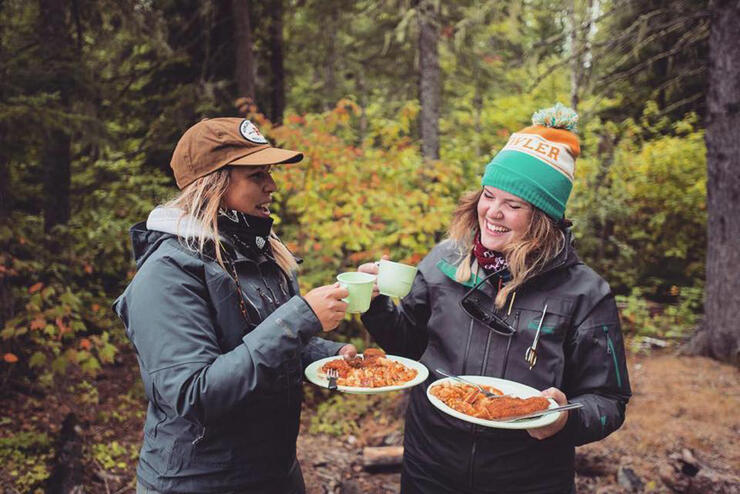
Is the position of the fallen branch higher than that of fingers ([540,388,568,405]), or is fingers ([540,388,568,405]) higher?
fingers ([540,388,568,405])

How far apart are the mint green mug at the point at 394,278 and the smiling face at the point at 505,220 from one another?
0.42 metres

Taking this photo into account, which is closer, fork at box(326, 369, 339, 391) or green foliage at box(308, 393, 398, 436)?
fork at box(326, 369, 339, 391)

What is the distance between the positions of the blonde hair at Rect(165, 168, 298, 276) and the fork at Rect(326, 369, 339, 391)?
72 cm

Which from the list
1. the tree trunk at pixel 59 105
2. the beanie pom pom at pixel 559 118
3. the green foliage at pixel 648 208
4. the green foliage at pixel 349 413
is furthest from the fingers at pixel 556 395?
the green foliage at pixel 648 208

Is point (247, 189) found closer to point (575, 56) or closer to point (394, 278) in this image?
point (394, 278)

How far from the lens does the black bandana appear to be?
2133mm

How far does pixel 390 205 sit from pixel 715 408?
160 inches

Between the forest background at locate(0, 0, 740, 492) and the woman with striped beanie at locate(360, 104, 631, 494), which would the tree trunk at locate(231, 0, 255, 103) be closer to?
the forest background at locate(0, 0, 740, 492)

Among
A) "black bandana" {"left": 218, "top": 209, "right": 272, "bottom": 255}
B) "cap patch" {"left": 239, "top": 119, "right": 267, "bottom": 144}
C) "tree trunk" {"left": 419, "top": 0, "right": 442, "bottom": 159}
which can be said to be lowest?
"black bandana" {"left": 218, "top": 209, "right": 272, "bottom": 255}

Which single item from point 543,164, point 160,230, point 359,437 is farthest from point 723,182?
point 160,230

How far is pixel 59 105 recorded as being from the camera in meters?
5.55

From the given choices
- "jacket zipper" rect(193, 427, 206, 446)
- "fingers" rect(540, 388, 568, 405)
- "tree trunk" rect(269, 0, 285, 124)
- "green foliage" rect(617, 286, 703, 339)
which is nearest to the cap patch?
"jacket zipper" rect(193, 427, 206, 446)

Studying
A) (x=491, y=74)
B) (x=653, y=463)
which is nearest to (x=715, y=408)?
(x=653, y=463)

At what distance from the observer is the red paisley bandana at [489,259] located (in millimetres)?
2393
